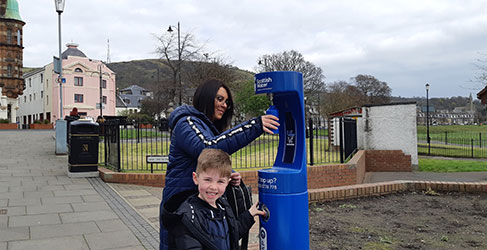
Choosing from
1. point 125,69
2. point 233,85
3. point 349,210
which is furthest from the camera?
point 125,69

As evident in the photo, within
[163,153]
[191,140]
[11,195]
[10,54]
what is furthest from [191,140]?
[10,54]

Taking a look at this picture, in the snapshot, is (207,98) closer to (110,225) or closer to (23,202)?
(110,225)

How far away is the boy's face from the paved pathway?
96.9 inches

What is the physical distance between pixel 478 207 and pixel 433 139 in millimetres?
34069

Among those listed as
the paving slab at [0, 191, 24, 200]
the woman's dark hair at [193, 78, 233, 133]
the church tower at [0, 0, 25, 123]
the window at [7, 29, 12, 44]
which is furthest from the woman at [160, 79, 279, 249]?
the window at [7, 29, 12, 44]

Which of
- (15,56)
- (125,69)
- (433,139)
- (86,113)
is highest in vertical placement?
(125,69)

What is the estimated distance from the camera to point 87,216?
535 cm

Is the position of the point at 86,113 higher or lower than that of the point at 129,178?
higher

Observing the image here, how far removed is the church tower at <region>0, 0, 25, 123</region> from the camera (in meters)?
47.4

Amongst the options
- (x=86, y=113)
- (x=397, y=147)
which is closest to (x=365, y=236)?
(x=397, y=147)

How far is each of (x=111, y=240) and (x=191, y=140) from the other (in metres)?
2.89

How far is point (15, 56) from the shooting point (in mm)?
48594

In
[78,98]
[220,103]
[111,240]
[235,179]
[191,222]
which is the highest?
[78,98]

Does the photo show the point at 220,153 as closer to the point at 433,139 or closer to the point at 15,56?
the point at 433,139
